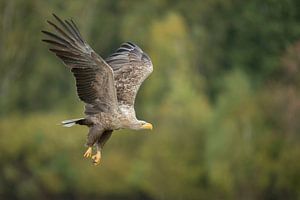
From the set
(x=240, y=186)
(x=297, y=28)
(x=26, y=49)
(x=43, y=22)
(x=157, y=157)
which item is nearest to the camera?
(x=297, y=28)

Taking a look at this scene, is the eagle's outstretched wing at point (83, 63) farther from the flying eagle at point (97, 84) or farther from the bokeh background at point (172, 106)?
the bokeh background at point (172, 106)

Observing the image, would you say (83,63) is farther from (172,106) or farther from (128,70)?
(172,106)

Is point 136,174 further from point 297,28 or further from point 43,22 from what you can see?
point 297,28

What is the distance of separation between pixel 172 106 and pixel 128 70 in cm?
1883

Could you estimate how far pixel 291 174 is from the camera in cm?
3144

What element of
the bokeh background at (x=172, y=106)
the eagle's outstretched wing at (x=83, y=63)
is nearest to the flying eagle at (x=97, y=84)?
the eagle's outstretched wing at (x=83, y=63)

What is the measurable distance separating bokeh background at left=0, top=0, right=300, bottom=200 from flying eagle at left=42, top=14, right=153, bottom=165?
260 inches

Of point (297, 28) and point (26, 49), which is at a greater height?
point (297, 28)

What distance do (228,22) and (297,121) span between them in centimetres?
1423

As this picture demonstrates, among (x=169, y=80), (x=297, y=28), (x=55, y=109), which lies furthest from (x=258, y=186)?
(x=55, y=109)

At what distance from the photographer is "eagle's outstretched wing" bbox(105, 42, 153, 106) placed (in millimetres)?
17844

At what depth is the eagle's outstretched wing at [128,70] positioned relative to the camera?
1784 cm

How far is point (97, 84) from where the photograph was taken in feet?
55.8

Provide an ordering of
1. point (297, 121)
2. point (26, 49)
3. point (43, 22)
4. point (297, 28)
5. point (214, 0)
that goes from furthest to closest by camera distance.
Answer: point (214, 0) < point (26, 49) < point (43, 22) < point (297, 121) < point (297, 28)
